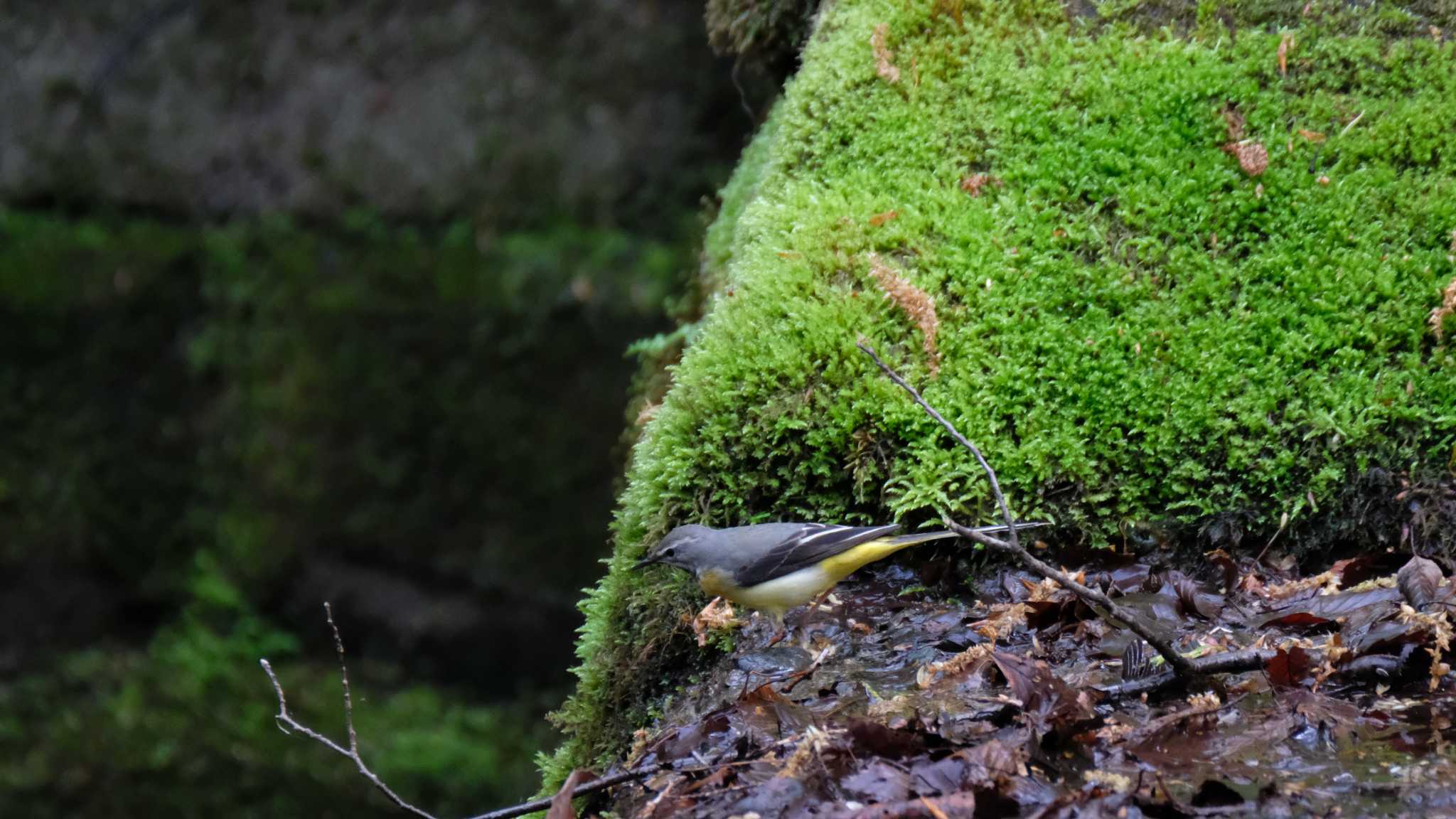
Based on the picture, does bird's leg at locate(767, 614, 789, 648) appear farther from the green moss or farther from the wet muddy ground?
the green moss

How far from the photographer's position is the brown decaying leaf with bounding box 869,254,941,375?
3359 millimetres

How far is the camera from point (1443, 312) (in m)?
3.22

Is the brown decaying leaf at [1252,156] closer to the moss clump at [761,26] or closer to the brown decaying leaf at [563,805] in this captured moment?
the moss clump at [761,26]

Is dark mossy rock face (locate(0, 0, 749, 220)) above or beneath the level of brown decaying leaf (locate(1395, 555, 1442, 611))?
beneath

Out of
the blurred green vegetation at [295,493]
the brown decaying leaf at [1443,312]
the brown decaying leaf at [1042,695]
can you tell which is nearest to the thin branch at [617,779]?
the brown decaying leaf at [1042,695]

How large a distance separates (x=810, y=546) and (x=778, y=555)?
101 millimetres

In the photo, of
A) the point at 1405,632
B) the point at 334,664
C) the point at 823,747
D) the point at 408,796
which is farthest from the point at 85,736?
the point at 1405,632

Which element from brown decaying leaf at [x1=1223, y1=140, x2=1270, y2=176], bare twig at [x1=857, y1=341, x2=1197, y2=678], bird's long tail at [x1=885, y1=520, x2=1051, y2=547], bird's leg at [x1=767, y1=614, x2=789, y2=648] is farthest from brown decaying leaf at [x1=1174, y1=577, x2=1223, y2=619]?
brown decaying leaf at [x1=1223, y1=140, x2=1270, y2=176]

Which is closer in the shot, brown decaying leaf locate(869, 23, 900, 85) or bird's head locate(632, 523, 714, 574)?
bird's head locate(632, 523, 714, 574)

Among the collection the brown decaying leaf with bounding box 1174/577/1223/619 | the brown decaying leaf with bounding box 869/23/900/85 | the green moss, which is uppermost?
the brown decaying leaf with bounding box 869/23/900/85

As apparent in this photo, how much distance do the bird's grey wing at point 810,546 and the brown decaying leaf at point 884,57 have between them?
181 centimetres

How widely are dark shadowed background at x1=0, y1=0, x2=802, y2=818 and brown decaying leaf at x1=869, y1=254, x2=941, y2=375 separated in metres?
4.02

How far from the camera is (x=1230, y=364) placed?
3.28 metres

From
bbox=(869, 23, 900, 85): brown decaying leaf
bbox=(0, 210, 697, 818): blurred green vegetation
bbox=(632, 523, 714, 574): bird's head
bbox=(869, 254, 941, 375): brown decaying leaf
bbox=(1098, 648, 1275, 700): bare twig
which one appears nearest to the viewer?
bbox=(1098, 648, 1275, 700): bare twig
